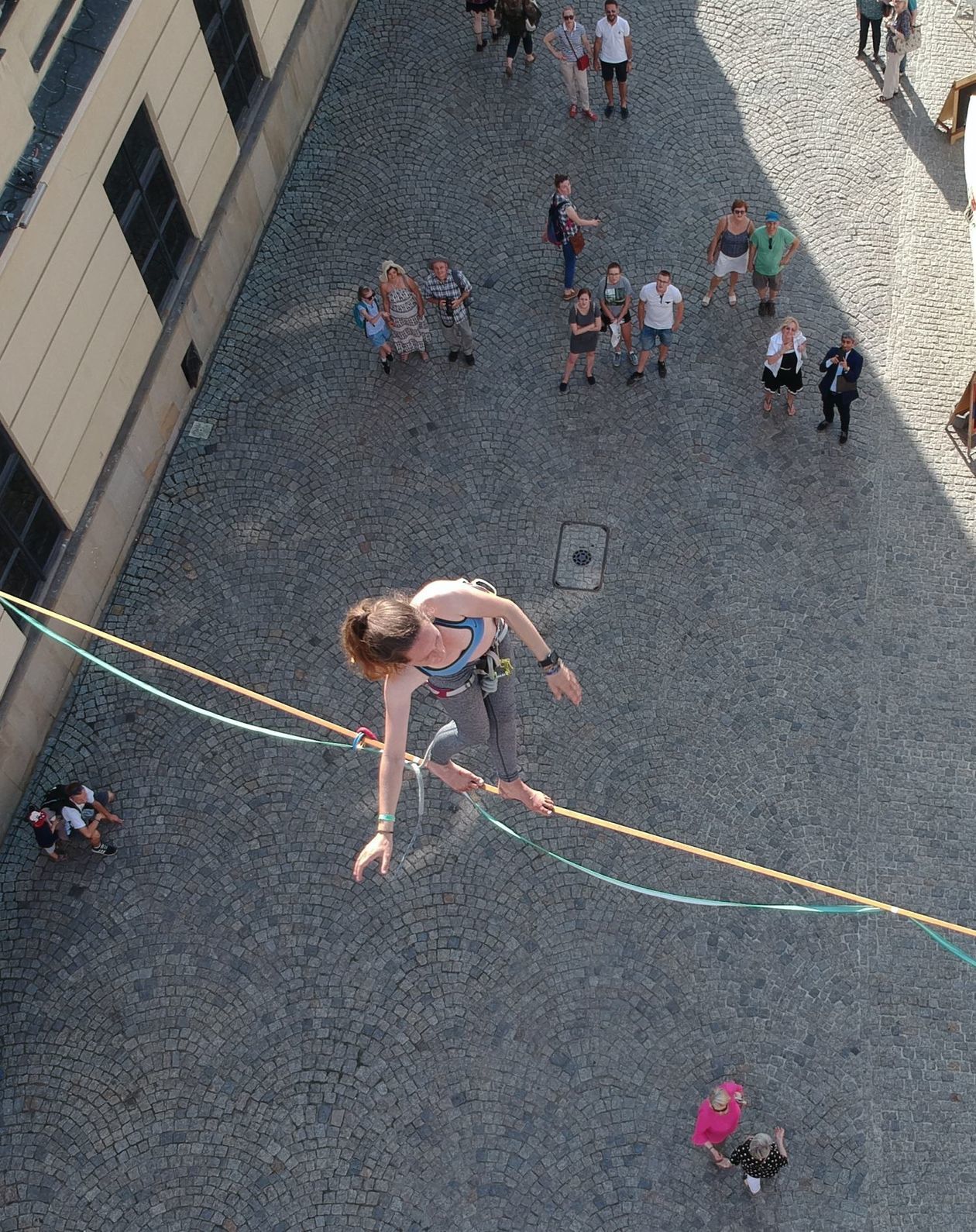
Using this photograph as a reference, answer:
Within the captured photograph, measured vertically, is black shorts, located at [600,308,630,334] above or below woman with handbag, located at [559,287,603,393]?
A: above

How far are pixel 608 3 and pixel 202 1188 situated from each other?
48.9 feet

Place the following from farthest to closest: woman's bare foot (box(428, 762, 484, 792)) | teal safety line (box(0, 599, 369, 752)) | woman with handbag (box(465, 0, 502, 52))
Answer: woman with handbag (box(465, 0, 502, 52)), teal safety line (box(0, 599, 369, 752)), woman's bare foot (box(428, 762, 484, 792))

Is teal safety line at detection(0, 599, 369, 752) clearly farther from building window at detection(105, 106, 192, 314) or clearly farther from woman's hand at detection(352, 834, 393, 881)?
building window at detection(105, 106, 192, 314)

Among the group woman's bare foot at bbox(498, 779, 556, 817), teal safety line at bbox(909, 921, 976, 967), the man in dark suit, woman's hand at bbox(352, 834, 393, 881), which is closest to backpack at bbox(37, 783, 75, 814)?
woman's bare foot at bbox(498, 779, 556, 817)

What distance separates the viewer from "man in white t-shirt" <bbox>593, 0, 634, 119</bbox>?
19000 millimetres

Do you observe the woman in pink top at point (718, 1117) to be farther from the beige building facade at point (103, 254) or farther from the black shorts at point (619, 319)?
the black shorts at point (619, 319)

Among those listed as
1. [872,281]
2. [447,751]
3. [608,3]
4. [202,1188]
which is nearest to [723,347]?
[872,281]

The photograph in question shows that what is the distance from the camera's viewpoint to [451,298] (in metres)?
17.1

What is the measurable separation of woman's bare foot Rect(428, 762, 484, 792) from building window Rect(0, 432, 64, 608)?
220 inches

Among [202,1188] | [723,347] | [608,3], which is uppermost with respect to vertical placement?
[608,3]

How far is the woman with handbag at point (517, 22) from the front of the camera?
19.7 meters

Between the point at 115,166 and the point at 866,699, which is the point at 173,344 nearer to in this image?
the point at 115,166

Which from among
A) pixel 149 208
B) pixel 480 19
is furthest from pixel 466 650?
pixel 480 19

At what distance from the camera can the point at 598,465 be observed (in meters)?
17.1
